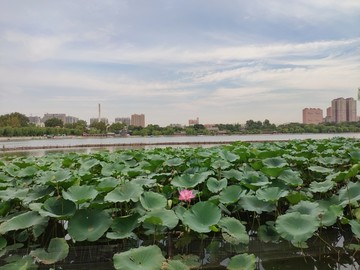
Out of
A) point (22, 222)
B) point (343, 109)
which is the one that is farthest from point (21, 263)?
point (343, 109)

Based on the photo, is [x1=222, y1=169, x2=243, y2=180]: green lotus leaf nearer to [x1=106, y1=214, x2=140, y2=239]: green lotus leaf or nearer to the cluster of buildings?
[x1=106, y1=214, x2=140, y2=239]: green lotus leaf

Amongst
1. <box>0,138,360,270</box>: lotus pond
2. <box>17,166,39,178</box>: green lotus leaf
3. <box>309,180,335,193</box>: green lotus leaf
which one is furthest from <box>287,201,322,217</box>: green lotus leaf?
Answer: <box>17,166,39,178</box>: green lotus leaf

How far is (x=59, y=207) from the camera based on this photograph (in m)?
2.69

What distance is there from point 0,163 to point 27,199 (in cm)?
290

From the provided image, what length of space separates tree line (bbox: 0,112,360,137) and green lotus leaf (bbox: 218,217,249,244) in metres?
72.5

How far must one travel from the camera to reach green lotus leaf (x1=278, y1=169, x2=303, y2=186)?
3285 mm

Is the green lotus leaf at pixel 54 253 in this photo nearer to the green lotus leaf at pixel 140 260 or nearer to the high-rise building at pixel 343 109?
the green lotus leaf at pixel 140 260

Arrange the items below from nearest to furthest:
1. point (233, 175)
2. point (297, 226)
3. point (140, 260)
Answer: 1. point (140, 260)
2. point (297, 226)
3. point (233, 175)

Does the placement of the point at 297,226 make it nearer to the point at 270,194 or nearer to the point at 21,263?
the point at 270,194

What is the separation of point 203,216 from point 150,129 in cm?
9283

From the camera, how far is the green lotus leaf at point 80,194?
8.61 ft

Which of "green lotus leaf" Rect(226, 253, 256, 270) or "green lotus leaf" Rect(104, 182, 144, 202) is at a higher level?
"green lotus leaf" Rect(104, 182, 144, 202)

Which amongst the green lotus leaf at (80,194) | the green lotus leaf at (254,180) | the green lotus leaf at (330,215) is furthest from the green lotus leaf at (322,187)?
the green lotus leaf at (80,194)

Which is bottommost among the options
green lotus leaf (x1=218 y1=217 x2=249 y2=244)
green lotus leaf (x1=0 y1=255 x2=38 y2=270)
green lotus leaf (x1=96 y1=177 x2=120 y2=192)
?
green lotus leaf (x1=0 y1=255 x2=38 y2=270)
